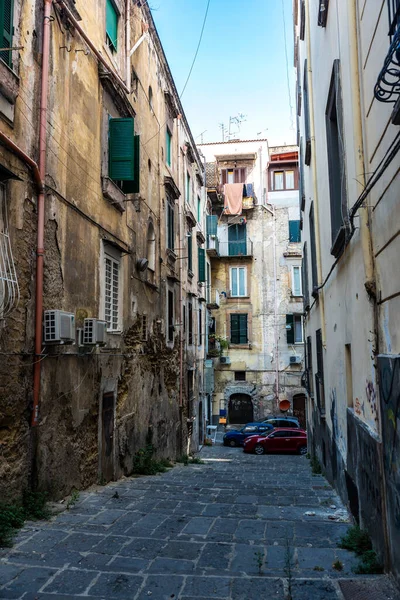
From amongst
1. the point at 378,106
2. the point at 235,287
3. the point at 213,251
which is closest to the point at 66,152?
the point at 378,106

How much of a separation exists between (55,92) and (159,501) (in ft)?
20.9

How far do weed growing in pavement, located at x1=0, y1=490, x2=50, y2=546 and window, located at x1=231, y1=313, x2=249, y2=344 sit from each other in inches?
902

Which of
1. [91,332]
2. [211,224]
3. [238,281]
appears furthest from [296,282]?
[91,332]

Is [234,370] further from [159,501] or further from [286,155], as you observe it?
[159,501]

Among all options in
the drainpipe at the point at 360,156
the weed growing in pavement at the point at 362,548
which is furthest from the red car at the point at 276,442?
the drainpipe at the point at 360,156

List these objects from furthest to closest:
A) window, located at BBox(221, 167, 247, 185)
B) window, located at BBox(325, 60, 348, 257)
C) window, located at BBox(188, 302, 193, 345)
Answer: window, located at BBox(221, 167, 247, 185), window, located at BBox(188, 302, 193, 345), window, located at BBox(325, 60, 348, 257)

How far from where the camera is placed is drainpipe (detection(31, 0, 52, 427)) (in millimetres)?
6621

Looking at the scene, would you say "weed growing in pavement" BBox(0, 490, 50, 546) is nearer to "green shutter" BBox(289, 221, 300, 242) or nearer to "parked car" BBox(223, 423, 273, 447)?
"parked car" BBox(223, 423, 273, 447)

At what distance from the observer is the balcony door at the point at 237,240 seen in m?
29.7

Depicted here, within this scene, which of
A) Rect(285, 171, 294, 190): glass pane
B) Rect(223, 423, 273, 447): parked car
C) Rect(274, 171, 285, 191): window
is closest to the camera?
Rect(223, 423, 273, 447): parked car

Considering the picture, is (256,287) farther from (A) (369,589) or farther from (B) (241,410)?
(A) (369,589)

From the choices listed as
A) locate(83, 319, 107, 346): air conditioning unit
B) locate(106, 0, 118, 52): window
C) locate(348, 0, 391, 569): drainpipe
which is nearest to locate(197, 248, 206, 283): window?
locate(106, 0, 118, 52): window

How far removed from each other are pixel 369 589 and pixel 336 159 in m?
5.90

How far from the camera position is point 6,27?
6184 millimetres
